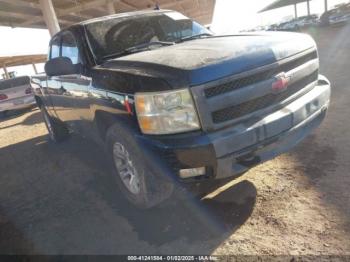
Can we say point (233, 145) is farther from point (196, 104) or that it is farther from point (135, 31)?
point (135, 31)

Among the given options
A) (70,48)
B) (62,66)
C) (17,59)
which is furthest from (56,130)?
(17,59)

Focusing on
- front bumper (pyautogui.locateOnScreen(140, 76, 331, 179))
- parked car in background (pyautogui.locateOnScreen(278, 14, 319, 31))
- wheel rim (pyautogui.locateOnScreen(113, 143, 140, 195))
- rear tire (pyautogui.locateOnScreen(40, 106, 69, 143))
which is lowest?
parked car in background (pyautogui.locateOnScreen(278, 14, 319, 31))

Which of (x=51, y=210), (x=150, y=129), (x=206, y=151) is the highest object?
(x=150, y=129)

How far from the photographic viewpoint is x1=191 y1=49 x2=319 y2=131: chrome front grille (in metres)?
2.59

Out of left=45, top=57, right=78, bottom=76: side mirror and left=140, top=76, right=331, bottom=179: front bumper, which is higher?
left=45, top=57, right=78, bottom=76: side mirror

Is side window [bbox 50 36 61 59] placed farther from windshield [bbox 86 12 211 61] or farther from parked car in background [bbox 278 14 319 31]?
parked car in background [bbox 278 14 319 31]

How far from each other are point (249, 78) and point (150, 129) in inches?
37.0

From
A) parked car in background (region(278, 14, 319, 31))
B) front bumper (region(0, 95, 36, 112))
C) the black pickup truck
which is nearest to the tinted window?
front bumper (region(0, 95, 36, 112))

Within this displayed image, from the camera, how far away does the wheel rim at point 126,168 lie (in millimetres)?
3188

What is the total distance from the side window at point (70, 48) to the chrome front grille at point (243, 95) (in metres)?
2.09

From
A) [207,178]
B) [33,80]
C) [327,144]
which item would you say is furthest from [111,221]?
[33,80]

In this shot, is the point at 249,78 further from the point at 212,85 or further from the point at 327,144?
the point at 327,144

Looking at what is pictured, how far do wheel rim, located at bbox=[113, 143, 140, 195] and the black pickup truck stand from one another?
0.04ft

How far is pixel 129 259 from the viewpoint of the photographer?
2.71m
